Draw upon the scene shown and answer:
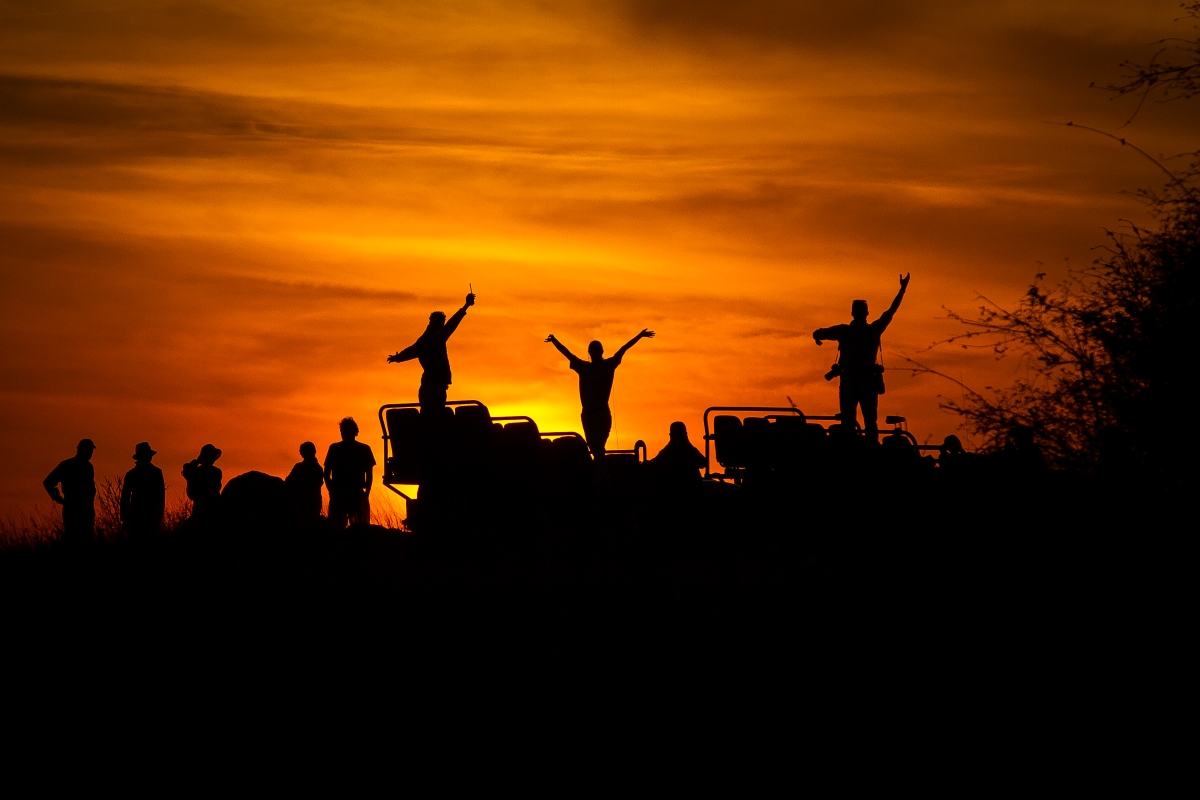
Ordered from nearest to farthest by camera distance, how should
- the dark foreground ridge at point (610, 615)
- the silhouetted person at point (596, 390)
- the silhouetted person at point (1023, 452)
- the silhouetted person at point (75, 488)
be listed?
the silhouetted person at point (1023, 452), the dark foreground ridge at point (610, 615), the silhouetted person at point (75, 488), the silhouetted person at point (596, 390)

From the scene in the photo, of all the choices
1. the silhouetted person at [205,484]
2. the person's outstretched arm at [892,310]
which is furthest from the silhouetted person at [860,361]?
the silhouetted person at [205,484]

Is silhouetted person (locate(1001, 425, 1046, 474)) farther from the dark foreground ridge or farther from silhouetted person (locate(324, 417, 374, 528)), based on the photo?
silhouetted person (locate(324, 417, 374, 528))

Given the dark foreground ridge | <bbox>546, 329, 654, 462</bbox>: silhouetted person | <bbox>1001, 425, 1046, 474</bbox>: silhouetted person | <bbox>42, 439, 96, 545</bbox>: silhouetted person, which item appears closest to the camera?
<bbox>1001, 425, 1046, 474</bbox>: silhouetted person

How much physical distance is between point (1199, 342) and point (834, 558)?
6897mm

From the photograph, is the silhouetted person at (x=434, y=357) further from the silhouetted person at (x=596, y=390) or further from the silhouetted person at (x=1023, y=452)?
the silhouetted person at (x=1023, y=452)

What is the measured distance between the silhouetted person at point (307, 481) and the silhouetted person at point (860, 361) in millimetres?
5976

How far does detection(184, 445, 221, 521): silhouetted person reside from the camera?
16719 millimetres

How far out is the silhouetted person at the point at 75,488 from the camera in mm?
15578

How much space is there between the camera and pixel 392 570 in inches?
584

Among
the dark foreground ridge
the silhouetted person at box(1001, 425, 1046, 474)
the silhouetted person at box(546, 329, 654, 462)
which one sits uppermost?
the silhouetted person at box(546, 329, 654, 462)

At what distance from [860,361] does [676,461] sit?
88.7 inches

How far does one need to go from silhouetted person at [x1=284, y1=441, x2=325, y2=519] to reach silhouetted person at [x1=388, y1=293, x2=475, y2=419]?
189cm

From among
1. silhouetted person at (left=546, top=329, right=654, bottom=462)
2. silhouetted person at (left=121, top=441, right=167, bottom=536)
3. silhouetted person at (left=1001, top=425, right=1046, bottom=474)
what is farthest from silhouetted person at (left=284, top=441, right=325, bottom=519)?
silhouetted person at (left=1001, top=425, right=1046, bottom=474)

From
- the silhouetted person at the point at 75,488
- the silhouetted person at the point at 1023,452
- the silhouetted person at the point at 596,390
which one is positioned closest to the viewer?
the silhouetted person at the point at 1023,452
